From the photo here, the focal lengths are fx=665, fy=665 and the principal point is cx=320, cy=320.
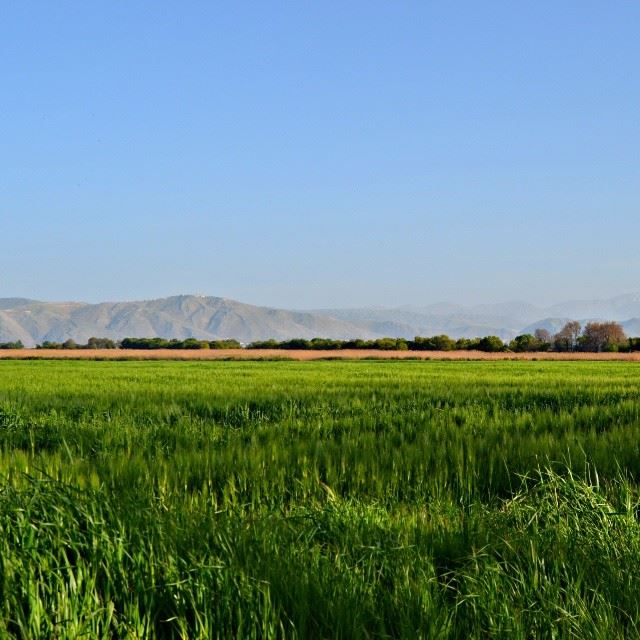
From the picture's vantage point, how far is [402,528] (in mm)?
3502

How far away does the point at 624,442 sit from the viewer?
270 inches

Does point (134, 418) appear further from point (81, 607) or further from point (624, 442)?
point (81, 607)

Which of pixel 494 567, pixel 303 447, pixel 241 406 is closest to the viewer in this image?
pixel 494 567

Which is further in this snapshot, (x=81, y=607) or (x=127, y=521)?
(x=127, y=521)

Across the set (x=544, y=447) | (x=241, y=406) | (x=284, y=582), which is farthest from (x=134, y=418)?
(x=284, y=582)

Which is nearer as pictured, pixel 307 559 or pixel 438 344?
pixel 307 559

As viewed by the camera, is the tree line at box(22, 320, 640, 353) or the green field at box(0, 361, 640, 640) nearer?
the green field at box(0, 361, 640, 640)

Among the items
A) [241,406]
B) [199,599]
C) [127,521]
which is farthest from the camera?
[241,406]

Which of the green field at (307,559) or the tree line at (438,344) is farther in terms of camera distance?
the tree line at (438,344)

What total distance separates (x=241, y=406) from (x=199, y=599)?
9460 mm

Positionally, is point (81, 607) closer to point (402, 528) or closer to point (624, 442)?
point (402, 528)

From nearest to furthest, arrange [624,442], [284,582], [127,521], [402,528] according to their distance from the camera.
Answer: [284,582], [127,521], [402,528], [624,442]

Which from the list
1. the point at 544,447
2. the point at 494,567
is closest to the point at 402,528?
the point at 494,567

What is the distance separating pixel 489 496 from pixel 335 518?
189cm
